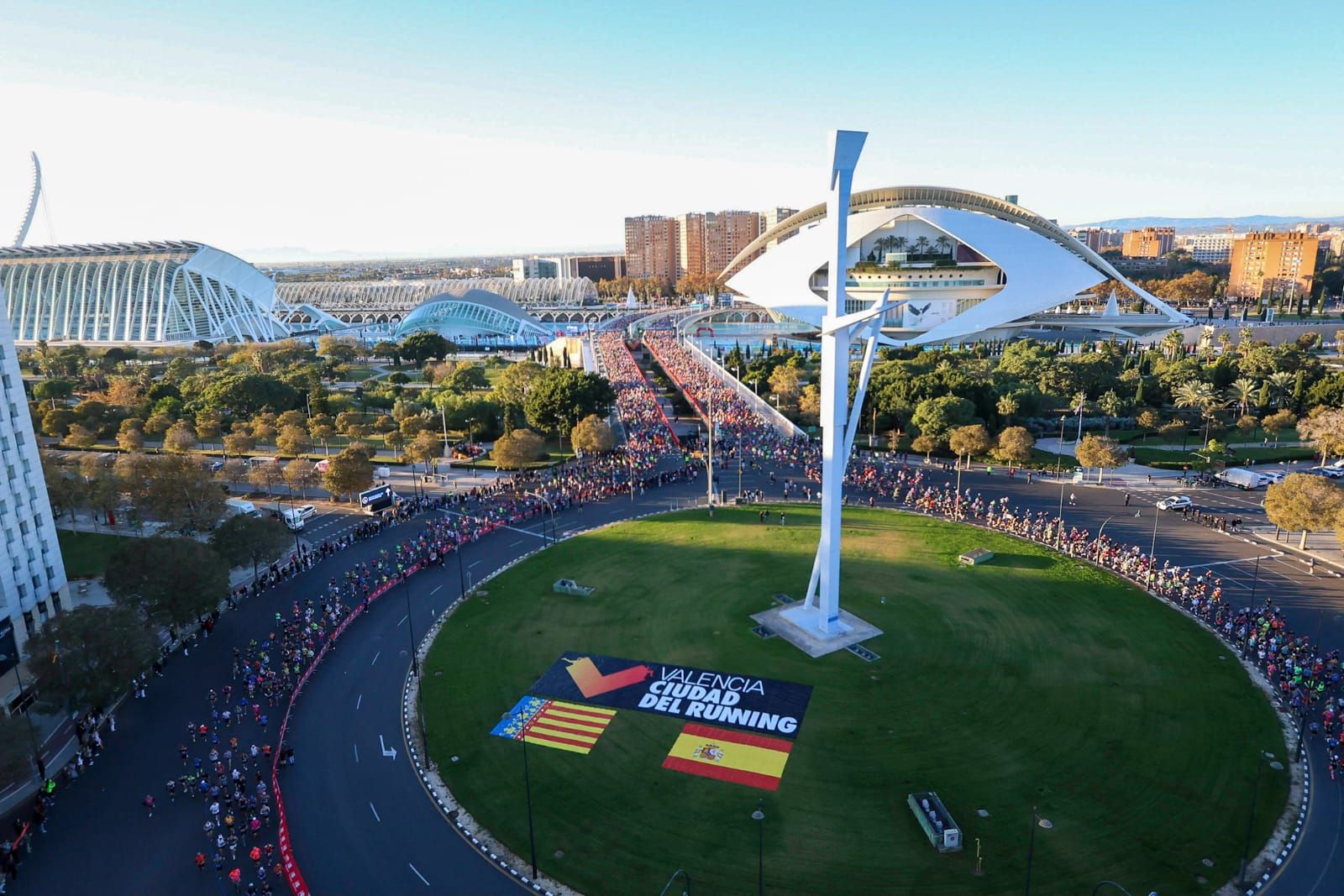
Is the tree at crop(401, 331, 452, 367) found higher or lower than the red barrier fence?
higher

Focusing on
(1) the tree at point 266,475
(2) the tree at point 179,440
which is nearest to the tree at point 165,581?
(1) the tree at point 266,475

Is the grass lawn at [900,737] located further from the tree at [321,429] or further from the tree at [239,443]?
the tree at [239,443]

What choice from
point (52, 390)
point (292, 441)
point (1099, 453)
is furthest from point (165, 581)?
point (52, 390)

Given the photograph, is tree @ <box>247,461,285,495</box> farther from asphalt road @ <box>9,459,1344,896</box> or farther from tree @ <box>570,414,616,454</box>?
tree @ <box>570,414,616,454</box>

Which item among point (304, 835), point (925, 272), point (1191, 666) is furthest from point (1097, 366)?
point (304, 835)

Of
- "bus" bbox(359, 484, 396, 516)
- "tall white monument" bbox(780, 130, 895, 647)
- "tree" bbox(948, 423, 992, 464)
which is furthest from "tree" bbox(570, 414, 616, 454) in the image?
"tall white monument" bbox(780, 130, 895, 647)

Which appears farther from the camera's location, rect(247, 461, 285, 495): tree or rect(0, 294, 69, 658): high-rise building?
rect(247, 461, 285, 495): tree

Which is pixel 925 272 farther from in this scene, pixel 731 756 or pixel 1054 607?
pixel 731 756

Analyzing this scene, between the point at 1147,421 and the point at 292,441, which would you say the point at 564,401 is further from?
the point at 1147,421
